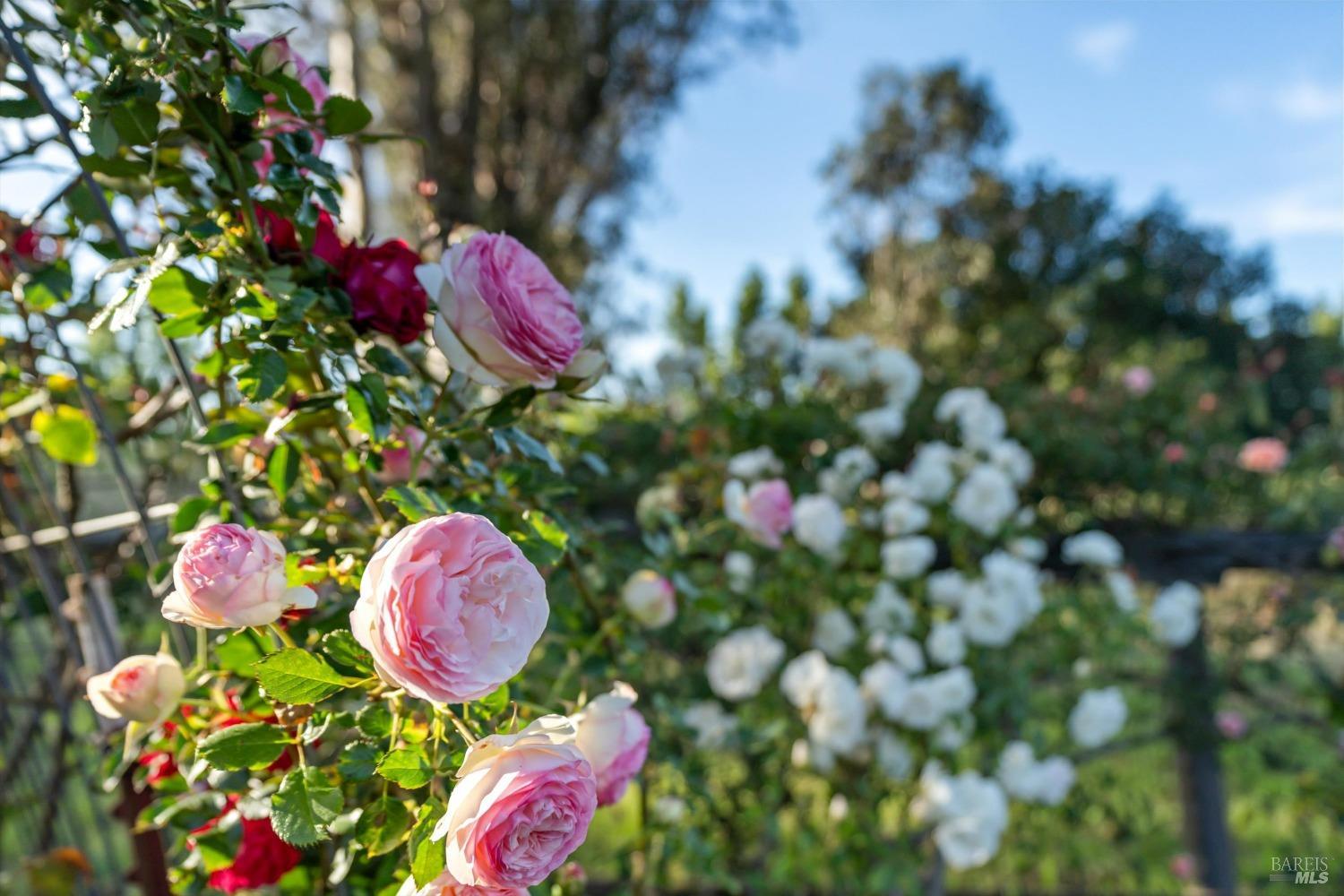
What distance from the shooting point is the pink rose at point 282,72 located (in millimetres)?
526

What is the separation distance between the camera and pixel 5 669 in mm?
1126

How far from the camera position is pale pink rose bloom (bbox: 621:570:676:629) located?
2.52 ft

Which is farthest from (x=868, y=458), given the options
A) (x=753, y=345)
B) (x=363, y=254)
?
(x=363, y=254)

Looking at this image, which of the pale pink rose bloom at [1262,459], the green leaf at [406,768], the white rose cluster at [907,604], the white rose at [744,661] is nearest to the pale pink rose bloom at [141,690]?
the green leaf at [406,768]

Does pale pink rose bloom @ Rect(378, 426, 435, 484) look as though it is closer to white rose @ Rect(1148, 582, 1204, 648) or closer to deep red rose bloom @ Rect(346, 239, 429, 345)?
deep red rose bloom @ Rect(346, 239, 429, 345)

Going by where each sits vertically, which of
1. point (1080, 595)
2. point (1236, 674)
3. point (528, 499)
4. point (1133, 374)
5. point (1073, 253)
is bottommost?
point (1236, 674)

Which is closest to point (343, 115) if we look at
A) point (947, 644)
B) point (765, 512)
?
point (765, 512)

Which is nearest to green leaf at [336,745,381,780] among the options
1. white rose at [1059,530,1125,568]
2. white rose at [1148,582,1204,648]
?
white rose at [1059,530,1125,568]

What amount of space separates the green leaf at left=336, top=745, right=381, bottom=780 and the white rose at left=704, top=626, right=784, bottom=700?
45.3 inches

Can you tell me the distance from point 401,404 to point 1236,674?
8.39 feet

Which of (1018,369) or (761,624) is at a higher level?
(1018,369)

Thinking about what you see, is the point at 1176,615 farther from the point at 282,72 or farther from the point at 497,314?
the point at 282,72

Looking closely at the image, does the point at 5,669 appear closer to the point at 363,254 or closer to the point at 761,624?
the point at 363,254

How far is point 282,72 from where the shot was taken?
0.52m
